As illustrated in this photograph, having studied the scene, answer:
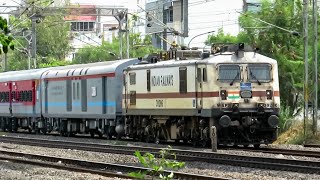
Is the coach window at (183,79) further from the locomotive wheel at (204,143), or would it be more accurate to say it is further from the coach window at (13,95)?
the coach window at (13,95)

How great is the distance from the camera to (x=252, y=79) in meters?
25.9

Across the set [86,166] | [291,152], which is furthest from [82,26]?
A: [86,166]

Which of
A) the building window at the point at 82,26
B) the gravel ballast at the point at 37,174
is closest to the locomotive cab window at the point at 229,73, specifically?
the gravel ballast at the point at 37,174

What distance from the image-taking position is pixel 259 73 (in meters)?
26.1

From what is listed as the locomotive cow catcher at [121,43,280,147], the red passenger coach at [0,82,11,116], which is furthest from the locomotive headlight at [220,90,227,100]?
the red passenger coach at [0,82,11,116]

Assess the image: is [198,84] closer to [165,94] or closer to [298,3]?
[165,94]

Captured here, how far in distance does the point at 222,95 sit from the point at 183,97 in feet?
5.72

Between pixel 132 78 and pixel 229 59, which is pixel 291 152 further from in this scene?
pixel 132 78

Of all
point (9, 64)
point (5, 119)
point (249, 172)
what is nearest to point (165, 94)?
point (249, 172)

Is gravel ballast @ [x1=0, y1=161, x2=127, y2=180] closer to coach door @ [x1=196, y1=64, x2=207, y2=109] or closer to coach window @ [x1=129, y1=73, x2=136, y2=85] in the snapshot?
coach door @ [x1=196, y1=64, x2=207, y2=109]

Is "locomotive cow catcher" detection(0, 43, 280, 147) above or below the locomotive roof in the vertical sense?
below

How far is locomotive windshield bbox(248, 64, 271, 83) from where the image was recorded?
26.0 meters

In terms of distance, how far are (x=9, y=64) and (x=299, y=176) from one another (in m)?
87.1

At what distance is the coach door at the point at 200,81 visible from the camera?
25.6 m
